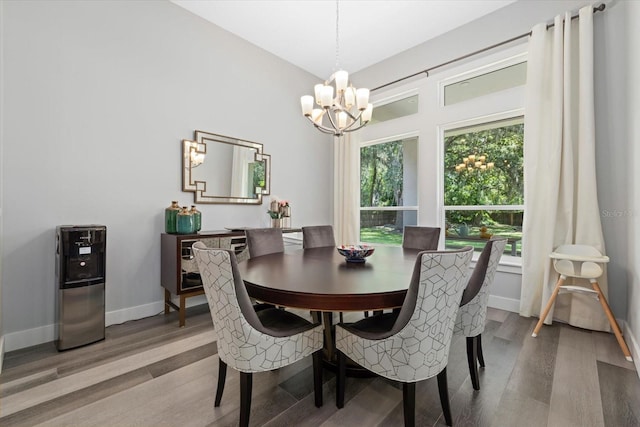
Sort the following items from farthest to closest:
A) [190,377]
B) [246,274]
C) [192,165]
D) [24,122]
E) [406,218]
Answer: [406,218]
[192,165]
[24,122]
[190,377]
[246,274]

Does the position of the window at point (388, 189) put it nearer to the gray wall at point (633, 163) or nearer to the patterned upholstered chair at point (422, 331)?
the gray wall at point (633, 163)

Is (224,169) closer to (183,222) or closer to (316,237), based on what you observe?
(183,222)

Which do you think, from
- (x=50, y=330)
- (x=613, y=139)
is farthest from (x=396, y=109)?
(x=50, y=330)

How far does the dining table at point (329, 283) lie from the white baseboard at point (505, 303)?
1.71 meters

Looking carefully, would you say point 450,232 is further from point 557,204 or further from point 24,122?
point 24,122

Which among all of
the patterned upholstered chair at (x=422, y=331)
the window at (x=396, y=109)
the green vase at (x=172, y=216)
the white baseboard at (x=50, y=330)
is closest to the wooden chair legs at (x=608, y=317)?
the patterned upholstered chair at (x=422, y=331)

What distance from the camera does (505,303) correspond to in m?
3.07

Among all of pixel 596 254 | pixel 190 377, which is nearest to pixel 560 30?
pixel 596 254

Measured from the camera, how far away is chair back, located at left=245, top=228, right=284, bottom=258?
2.50m

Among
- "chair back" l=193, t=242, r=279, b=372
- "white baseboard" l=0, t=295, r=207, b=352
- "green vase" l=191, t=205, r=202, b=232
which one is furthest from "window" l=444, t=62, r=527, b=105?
"white baseboard" l=0, t=295, r=207, b=352

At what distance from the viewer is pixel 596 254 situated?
239 cm

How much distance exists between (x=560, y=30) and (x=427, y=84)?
1340 mm

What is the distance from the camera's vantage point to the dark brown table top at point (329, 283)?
130cm

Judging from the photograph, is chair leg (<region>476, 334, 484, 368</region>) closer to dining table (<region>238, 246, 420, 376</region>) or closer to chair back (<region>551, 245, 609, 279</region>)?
dining table (<region>238, 246, 420, 376</region>)
